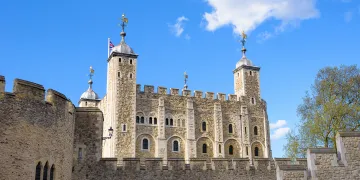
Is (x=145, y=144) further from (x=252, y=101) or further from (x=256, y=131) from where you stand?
(x=252, y=101)

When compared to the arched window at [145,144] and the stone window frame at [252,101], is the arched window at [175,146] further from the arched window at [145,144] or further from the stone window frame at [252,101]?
the stone window frame at [252,101]

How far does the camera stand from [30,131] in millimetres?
12023

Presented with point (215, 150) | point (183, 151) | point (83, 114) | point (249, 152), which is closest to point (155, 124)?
point (183, 151)

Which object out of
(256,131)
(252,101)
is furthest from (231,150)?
(252,101)

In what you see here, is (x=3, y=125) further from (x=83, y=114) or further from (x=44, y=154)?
(x=83, y=114)

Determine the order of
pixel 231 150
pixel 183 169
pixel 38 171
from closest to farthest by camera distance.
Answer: pixel 38 171 < pixel 183 169 < pixel 231 150

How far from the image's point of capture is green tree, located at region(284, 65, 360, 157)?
82.9ft

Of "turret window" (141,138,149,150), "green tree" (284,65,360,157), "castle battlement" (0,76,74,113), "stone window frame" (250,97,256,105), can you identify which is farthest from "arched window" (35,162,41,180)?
"stone window frame" (250,97,256,105)

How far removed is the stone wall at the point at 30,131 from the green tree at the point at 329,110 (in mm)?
16217

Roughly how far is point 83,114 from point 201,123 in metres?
32.1

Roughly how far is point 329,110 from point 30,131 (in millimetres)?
18056

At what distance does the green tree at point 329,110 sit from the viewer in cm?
2528

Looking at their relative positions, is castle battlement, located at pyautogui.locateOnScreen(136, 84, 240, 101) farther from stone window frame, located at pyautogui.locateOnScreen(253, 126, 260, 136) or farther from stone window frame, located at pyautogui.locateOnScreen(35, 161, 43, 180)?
stone window frame, located at pyautogui.locateOnScreen(35, 161, 43, 180)

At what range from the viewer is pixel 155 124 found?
4566 cm
